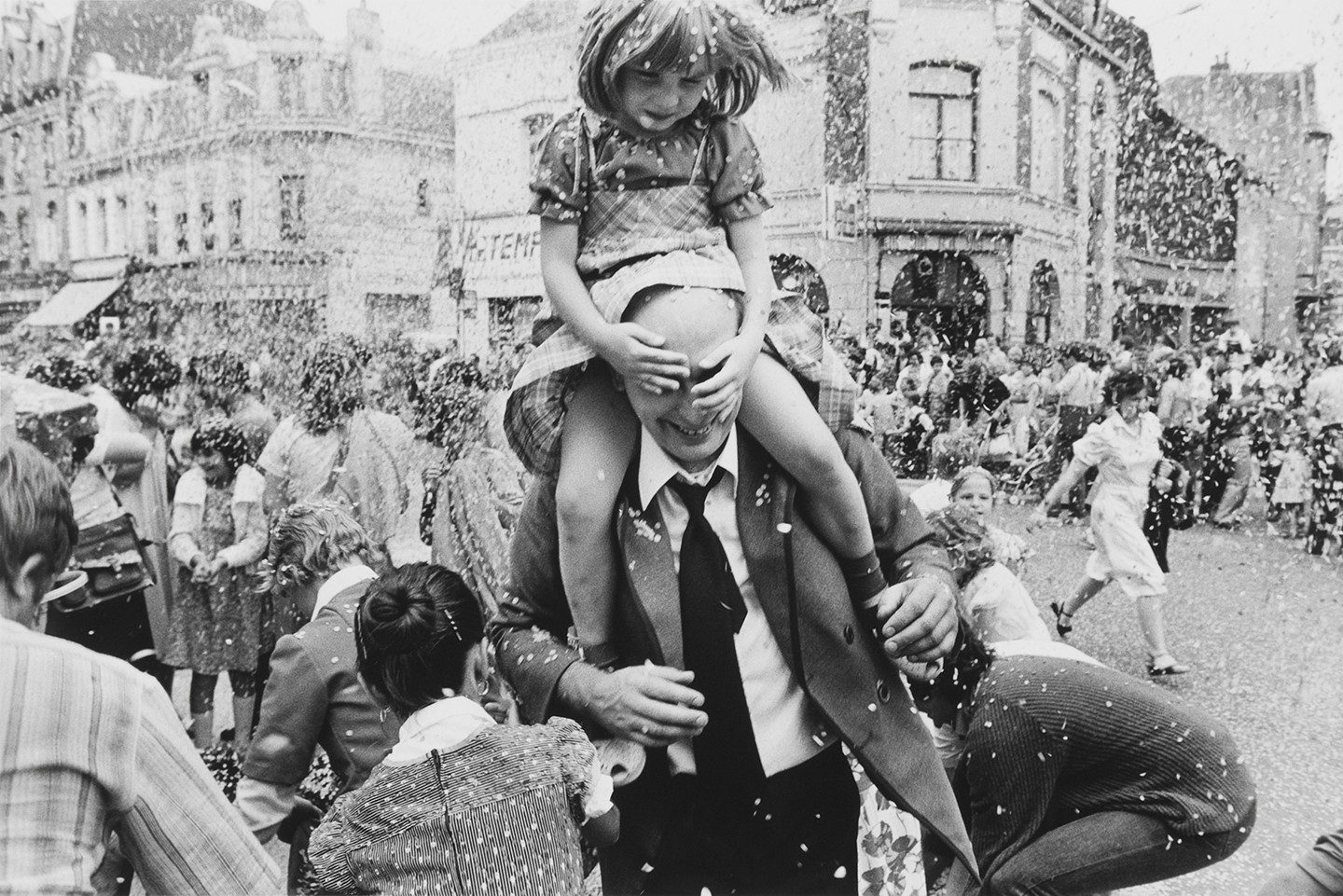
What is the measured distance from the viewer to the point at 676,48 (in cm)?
124

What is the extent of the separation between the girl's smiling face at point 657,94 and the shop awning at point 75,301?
21.6 meters

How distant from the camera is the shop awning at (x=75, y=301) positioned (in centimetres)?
2041

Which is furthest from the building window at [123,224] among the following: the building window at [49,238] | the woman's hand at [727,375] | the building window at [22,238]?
the woman's hand at [727,375]

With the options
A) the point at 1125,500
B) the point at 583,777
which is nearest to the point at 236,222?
the point at 1125,500

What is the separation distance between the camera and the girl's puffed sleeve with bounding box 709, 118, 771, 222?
1359mm

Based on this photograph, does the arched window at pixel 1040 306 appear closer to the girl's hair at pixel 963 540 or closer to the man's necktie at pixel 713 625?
the girl's hair at pixel 963 540

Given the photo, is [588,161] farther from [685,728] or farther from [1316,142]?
[1316,142]

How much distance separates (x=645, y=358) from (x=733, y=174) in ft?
1.05

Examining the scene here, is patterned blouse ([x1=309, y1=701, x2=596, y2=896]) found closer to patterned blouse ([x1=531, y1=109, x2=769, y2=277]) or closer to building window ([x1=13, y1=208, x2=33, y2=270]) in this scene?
patterned blouse ([x1=531, y1=109, x2=769, y2=277])

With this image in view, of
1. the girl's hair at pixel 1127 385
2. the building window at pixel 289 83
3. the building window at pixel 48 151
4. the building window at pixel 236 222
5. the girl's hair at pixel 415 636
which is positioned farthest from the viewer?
the building window at pixel 48 151

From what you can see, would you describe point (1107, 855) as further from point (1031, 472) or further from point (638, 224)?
point (1031, 472)

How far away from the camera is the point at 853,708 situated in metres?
1.39

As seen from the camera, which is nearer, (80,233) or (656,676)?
(656,676)

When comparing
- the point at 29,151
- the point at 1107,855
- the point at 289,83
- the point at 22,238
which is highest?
the point at 29,151
